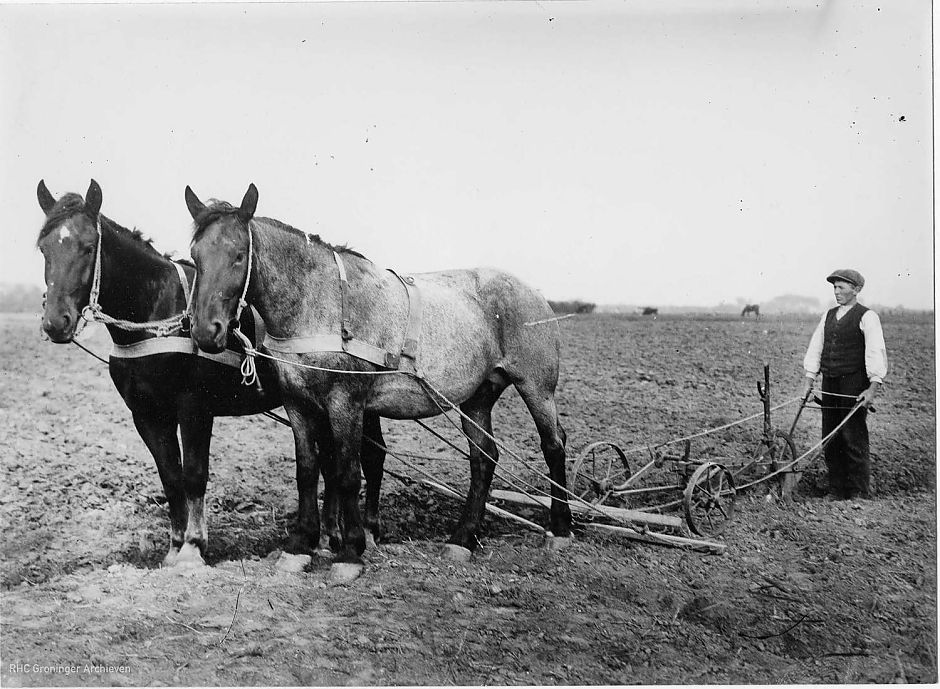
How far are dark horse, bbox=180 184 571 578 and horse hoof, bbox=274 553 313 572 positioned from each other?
230 millimetres

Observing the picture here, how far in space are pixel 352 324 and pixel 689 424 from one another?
4.49 m

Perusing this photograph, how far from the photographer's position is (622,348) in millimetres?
10352

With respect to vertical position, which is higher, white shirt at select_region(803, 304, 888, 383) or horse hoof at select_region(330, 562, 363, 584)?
white shirt at select_region(803, 304, 888, 383)

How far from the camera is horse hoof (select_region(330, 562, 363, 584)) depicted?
175 inches

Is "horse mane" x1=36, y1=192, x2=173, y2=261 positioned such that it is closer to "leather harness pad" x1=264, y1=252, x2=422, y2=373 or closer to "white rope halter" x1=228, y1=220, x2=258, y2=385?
"white rope halter" x1=228, y1=220, x2=258, y2=385

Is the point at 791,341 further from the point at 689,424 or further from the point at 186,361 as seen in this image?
the point at 186,361

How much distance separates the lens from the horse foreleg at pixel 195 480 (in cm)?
462

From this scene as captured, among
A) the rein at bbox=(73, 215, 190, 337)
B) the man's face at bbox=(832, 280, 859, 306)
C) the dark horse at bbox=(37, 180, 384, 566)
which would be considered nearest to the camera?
the rein at bbox=(73, 215, 190, 337)

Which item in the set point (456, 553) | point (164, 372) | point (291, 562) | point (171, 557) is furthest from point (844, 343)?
point (171, 557)

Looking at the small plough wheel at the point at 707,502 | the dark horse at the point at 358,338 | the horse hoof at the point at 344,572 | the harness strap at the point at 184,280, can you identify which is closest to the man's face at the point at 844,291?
the small plough wheel at the point at 707,502

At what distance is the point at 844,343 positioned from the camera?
5.84 metres

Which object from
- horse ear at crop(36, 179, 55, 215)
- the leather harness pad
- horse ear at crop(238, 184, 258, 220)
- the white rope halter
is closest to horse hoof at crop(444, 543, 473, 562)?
the leather harness pad

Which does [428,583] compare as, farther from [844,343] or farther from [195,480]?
[844,343]

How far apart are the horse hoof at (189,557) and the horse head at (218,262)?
4.61ft
